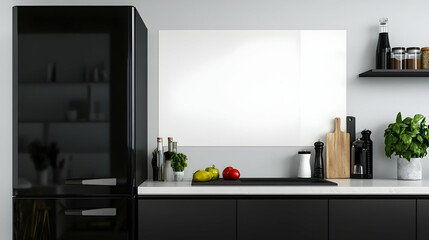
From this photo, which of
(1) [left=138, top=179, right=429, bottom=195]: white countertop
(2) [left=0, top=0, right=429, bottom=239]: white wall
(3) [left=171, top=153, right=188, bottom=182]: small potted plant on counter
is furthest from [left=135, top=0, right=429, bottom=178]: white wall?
(1) [left=138, top=179, right=429, bottom=195]: white countertop

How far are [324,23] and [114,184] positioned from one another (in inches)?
73.0

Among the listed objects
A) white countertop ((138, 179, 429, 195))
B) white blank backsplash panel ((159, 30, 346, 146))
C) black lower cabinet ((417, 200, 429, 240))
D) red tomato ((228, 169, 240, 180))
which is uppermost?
white blank backsplash panel ((159, 30, 346, 146))

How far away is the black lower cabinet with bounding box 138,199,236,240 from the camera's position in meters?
2.78

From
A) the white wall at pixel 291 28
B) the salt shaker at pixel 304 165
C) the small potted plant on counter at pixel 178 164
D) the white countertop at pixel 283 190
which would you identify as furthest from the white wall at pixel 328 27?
the white countertop at pixel 283 190

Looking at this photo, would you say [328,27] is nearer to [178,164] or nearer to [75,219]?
[178,164]

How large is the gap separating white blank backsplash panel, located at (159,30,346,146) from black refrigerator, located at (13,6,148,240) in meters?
0.67

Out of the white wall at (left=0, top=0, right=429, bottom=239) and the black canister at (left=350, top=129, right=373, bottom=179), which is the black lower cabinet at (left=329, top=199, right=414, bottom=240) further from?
the white wall at (left=0, top=0, right=429, bottom=239)

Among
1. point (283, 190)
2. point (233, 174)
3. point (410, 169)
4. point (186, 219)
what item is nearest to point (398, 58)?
point (410, 169)

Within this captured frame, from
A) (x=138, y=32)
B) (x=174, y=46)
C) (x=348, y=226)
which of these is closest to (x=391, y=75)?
(x=348, y=226)

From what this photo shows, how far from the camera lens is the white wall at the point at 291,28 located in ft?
11.1

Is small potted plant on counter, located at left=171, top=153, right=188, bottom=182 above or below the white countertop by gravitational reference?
above

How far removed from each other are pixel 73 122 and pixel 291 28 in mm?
1654

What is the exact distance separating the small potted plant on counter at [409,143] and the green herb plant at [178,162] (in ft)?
4.59

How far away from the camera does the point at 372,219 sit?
9.14 feet
